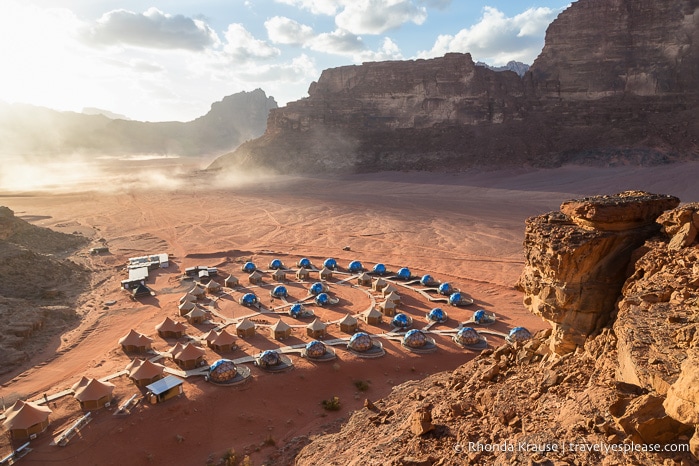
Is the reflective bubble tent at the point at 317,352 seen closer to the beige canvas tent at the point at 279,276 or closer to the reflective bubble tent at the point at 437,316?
the reflective bubble tent at the point at 437,316

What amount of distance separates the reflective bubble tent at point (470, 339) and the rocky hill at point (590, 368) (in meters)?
9.41

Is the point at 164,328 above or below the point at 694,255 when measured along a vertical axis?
below

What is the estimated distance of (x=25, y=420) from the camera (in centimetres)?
1298

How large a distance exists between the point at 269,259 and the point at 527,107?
63.7 meters

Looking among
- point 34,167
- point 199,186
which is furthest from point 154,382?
point 34,167

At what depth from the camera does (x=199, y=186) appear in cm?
7525

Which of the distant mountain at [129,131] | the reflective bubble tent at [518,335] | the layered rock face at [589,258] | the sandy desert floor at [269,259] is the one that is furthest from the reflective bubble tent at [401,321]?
the distant mountain at [129,131]

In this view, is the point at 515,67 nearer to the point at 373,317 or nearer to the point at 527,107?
the point at 527,107

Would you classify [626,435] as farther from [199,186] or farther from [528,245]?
[199,186]

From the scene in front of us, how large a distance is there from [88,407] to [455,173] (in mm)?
68111

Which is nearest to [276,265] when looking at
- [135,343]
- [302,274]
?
[302,274]

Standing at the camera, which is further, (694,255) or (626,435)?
(694,255)

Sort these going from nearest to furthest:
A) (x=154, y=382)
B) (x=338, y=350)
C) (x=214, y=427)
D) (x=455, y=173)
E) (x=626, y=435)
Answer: (x=626, y=435)
(x=214, y=427)
(x=154, y=382)
(x=338, y=350)
(x=455, y=173)

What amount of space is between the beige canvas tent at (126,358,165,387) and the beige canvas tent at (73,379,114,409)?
3.28ft
